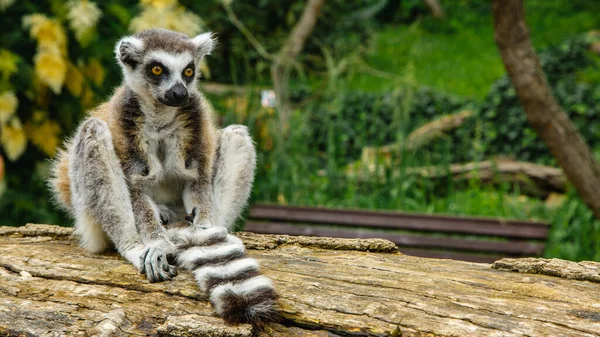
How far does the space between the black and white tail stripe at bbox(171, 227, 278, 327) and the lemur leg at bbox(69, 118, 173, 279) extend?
0.92 feet

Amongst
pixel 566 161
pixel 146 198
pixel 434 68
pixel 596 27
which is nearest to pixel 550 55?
pixel 434 68

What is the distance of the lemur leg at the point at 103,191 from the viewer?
3154 millimetres

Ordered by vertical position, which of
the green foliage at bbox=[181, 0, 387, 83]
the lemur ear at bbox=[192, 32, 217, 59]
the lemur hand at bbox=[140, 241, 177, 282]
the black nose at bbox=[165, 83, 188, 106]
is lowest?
the lemur hand at bbox=[140, 241, 177, 282]

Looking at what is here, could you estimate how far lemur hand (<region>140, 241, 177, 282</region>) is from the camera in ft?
9.59

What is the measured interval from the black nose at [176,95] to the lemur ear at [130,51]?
1.01 feet

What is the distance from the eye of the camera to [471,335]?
236cm

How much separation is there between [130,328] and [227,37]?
371 inches

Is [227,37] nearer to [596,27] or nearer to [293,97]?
[293,97]

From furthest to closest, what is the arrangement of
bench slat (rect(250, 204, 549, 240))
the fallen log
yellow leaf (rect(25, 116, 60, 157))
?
the fallen log
yellow leaf (rect(25, 116, 60, 157))
bench slat (rect(250, 204, 549, 240))

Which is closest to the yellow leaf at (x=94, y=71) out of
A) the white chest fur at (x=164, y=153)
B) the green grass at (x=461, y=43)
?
the white chest fur at (x=164, y=153)

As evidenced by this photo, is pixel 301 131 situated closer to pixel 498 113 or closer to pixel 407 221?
pixel 407 221

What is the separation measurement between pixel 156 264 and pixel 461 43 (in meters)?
14.9

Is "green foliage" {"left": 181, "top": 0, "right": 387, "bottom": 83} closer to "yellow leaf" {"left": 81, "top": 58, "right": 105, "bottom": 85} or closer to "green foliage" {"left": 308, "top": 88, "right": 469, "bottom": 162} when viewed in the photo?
"green foliage" {"left": 308, "top": 88, "right": 469, "bottom": 162}

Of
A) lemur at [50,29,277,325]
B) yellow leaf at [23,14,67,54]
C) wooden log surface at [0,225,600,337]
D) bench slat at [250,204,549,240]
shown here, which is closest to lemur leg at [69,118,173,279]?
lemur at [50,29,277,325]
